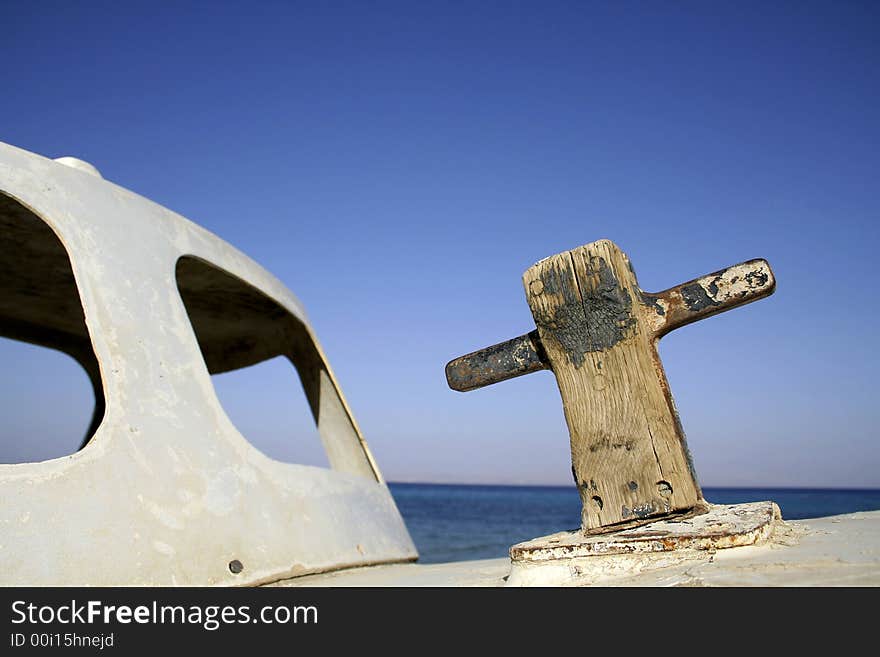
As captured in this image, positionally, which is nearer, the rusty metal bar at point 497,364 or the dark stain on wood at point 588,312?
the dark stain on wood at point 588,312

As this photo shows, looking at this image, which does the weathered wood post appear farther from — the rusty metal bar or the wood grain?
the rusty metal bar

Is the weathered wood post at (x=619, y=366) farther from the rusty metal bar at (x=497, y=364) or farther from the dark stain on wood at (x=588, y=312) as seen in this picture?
the rusty metal bar at (x=497, y=364)

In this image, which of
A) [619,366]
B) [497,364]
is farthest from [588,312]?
[497,364]

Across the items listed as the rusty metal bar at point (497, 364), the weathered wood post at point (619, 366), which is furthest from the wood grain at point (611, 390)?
the rusty metal bar at point (497, 364)

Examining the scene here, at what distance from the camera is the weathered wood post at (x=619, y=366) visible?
2.48 meters

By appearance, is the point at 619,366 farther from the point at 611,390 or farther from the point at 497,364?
the point at 497,364

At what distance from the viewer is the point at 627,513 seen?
8.20 ft

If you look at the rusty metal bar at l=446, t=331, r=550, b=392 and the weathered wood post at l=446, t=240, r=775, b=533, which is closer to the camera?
the weathered wood post at l=446, t=240, r=775, b=533

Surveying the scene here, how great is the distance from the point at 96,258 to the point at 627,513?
8.76 ft

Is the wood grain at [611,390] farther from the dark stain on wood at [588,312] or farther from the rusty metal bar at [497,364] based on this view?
the rusty metal bar at [497,364]

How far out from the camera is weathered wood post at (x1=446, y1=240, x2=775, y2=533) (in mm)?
2479

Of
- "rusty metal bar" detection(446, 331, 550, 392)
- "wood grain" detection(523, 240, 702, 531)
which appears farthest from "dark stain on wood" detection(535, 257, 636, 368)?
"rusty metal bar" detection(446, 331, 550, 392)

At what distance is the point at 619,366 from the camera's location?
A: 2.54 metres

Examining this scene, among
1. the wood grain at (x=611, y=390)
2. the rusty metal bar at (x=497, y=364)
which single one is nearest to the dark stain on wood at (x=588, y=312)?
the wood grain at (x=611, y=390)
